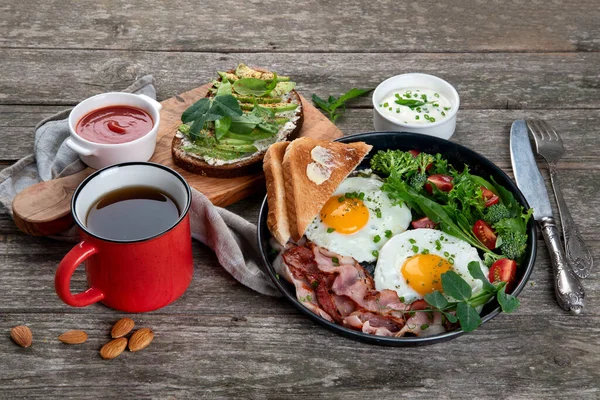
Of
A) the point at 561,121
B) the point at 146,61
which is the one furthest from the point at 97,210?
the point at 561,121

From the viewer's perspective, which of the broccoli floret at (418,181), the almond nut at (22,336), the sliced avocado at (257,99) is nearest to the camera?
the almond nut at (22,336)

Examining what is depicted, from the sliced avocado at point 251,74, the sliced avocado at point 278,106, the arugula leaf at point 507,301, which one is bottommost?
the sliced avocado at point 278,106

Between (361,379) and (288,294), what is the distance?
0.43m

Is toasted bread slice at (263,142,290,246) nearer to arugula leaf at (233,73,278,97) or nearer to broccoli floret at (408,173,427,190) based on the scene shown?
arugula leaf at (233,73,278,97)

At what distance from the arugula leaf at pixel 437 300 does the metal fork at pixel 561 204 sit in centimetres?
77

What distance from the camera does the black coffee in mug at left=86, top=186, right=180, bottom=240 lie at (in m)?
2.71

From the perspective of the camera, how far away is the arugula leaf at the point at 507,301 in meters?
2.61

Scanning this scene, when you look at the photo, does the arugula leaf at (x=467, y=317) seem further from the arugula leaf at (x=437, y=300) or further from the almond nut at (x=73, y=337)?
the almond nut at (x=73, y=337)

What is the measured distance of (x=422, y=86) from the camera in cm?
380

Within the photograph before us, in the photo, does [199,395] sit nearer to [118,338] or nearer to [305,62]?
[118,338]

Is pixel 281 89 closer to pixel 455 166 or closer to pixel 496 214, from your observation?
pixel 455 166

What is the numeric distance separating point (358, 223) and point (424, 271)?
0.37 m

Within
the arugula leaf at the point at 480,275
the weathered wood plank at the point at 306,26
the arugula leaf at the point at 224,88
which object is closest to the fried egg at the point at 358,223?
the arugula leaf at the point at 480,275

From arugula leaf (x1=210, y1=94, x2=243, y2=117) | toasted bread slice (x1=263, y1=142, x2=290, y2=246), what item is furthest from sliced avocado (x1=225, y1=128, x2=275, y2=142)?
toasted bread slice (x1=263, y1=142, x2=290, y2=246)
